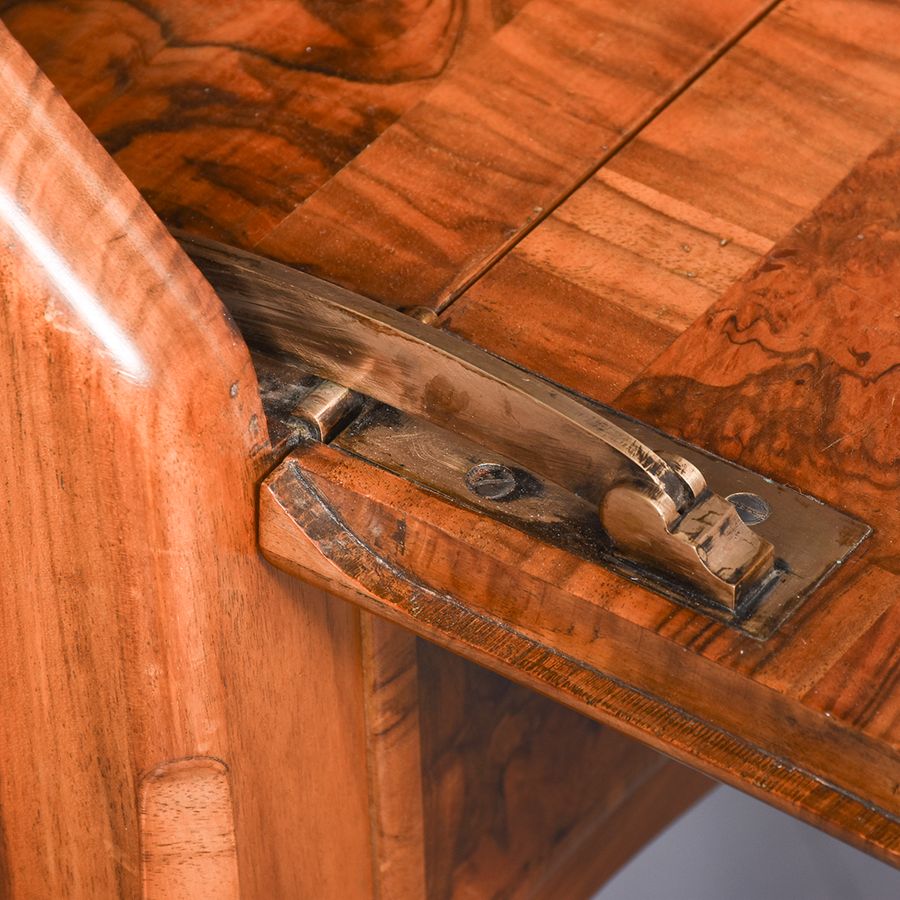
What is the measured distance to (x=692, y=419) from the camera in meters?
0.73

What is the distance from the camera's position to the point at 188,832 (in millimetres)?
803

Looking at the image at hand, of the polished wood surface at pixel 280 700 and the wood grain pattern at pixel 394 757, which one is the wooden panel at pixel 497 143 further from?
the wood grain pattern at pixel 394 757

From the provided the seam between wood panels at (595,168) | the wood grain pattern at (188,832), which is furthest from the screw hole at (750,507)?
the wood grain pattern at (188,832)

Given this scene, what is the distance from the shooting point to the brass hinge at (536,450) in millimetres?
652

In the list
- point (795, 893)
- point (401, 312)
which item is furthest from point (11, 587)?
point (795, 893)

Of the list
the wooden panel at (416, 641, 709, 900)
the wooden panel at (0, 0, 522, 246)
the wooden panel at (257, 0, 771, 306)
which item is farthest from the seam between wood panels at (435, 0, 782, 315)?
the wooden panel at (416, 641, 709, 900)

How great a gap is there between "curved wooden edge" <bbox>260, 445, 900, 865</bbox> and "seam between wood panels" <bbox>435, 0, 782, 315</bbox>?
108mm

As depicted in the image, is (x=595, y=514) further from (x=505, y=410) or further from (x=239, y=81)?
(x=239, y=81)

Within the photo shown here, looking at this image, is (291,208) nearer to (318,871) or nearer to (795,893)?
(318,871)

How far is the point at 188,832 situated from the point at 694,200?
0.38 meters

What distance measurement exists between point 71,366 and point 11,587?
0.41ft

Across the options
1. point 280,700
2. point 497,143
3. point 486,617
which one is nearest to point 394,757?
point 280,700

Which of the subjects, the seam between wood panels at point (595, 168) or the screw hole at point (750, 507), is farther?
the seam between wood panels at point (595, 168)

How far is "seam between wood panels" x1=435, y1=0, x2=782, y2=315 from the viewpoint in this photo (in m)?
0.79
